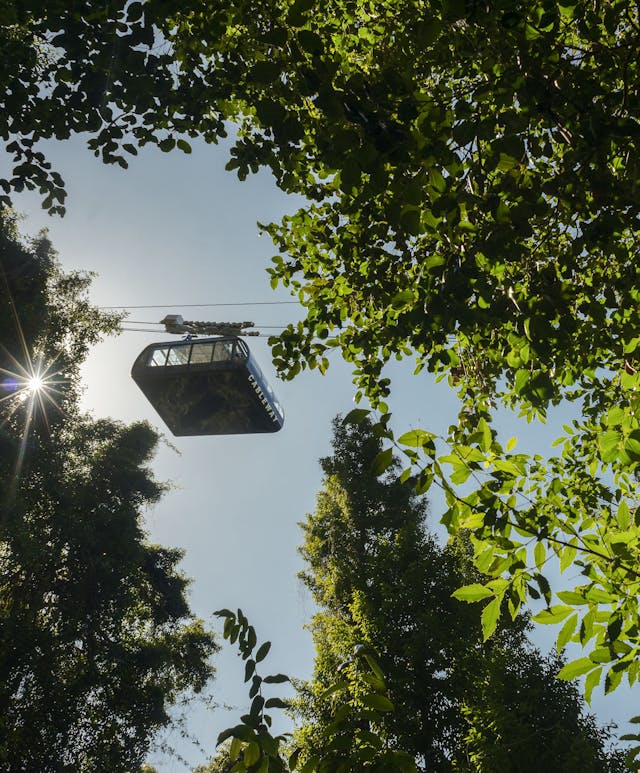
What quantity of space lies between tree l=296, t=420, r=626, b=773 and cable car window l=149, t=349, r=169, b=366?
6130 millimetres

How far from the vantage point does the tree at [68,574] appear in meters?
14.9

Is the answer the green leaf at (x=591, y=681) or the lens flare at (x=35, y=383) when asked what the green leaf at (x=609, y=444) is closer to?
the green leaf at (x=591, y=681)

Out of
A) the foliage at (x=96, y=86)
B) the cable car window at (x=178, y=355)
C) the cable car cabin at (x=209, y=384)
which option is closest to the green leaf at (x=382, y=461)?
the foliage at (x=96, y=86)

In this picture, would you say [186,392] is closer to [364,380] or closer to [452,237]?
[364,380]

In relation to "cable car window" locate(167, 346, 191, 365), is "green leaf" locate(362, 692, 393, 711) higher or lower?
lower

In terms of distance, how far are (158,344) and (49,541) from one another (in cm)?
812

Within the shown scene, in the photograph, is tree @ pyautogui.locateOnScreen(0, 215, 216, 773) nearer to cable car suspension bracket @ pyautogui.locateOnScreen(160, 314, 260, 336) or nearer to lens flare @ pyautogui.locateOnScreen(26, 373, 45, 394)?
lens flare @ pyautogui.locateOnScreen(26, 373, 45, 394)

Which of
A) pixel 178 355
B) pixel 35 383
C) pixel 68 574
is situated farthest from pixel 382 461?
pixel 68 574

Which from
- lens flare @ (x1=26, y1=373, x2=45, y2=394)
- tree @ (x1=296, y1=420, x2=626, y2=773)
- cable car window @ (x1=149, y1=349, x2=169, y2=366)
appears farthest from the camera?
lens flare @ (x1=26, y1=373, x2=45, y2=394)

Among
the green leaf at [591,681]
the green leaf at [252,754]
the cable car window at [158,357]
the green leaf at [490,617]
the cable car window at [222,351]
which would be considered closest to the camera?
the green leaf at [252,754]

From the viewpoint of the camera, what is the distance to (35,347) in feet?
58.3

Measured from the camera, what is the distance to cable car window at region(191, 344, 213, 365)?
1581 cm

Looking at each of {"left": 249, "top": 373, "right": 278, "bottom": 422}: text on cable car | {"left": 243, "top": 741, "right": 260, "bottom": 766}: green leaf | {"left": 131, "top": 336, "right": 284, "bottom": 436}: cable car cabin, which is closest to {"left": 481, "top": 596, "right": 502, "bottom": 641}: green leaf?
{"left": 243, "top": 741, "right": 260, "bottom": 766}: green leaf

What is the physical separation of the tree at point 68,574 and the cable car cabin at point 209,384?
4440 millimetres
